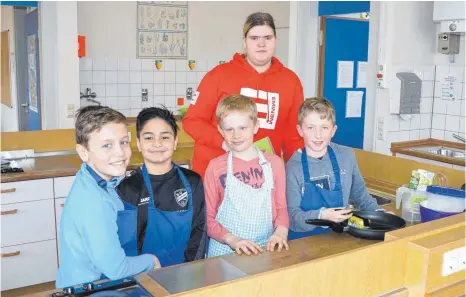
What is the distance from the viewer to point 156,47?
523 centimetres

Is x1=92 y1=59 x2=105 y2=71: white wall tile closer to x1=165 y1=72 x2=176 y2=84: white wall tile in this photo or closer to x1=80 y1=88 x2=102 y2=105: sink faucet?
x1=80 y1=88 x2=102 y2=105: sink faucet

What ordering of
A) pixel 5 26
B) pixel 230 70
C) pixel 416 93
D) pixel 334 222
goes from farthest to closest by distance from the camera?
pixel 5 26, pixel 416 93, pixel 230 70, pixel 334 222

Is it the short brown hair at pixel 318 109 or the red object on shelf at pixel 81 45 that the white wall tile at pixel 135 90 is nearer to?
the red object on shelf at pixel 81 45

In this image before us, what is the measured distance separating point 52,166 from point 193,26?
110 inches

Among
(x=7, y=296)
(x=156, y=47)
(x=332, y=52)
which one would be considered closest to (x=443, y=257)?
(x=7, y=296)

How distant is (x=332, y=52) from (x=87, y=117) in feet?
11.8

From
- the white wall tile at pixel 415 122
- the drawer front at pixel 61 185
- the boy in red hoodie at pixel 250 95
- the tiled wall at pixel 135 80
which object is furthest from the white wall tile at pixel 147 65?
the boy in red hoodie at pixel 250 95

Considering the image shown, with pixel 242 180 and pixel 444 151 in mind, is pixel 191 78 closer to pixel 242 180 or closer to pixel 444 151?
pixel 444 151

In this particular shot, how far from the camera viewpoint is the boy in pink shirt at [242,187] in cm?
180

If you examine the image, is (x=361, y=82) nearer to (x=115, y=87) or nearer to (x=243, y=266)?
(x=115, y=87)

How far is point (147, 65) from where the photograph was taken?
5188 mm

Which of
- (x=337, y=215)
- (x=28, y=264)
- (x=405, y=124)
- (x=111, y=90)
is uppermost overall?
(x=111, y=90)

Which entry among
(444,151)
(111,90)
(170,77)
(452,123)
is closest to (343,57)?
(452,123)

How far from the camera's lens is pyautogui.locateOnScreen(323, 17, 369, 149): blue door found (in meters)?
4.70
